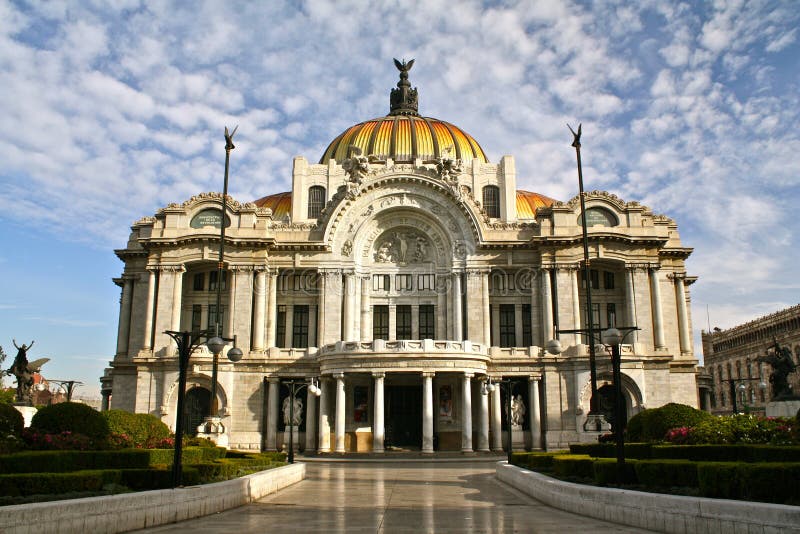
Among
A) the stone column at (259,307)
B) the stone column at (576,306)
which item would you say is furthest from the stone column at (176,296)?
the stone column at (576,306)

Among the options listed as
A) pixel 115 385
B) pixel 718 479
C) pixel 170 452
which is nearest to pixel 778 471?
pixel 718 479

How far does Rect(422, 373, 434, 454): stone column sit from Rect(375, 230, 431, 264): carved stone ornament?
13.5m

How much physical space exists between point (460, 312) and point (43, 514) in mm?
43361

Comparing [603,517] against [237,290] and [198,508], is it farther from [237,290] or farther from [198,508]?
[237,290]

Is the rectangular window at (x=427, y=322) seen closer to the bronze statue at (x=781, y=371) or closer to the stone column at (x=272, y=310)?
the stone column at (x=272, y=310)

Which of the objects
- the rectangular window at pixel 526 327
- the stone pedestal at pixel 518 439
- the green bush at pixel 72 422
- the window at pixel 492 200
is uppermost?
the window at pixel 492 200

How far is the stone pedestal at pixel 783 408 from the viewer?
3181 centimetres

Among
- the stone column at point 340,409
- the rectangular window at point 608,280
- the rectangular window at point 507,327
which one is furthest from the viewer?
the rectangular window at point 608,280

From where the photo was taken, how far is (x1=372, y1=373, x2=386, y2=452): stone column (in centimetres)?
4666

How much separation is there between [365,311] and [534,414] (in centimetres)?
1547

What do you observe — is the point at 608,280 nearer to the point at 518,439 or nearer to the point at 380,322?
the point at 518,439

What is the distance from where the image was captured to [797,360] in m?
82.9

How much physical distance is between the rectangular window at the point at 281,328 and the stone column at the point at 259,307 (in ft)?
7.76

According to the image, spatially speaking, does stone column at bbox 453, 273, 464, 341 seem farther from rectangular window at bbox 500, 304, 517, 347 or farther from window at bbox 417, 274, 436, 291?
rectangular window at bbox 500, 304, 517, 347
